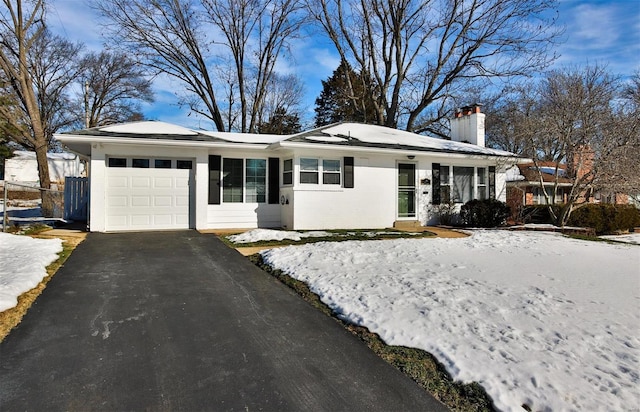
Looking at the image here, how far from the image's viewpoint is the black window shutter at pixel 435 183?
44.6ft

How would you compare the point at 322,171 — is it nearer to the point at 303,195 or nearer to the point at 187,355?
the point at 303,195

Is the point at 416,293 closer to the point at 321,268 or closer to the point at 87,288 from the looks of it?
the point at 321,268

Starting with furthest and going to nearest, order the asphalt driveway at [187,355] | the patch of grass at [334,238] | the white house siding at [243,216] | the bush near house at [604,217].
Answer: the bush near house at [604,217], the white house siding at [243,216], the patch of grass at [334,238], the asphalt driveway at [187,355]

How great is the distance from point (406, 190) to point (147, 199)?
27.6 feet

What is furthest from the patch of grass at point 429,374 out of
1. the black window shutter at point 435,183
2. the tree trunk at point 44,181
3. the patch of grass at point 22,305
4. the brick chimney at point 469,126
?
the tree trunk at point 44,181

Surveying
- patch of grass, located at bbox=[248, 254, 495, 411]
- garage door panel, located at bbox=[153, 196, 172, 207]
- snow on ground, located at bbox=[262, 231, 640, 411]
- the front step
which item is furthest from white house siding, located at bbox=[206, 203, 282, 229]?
patch of grass, located at bbox=[248, 254, 495, 411]

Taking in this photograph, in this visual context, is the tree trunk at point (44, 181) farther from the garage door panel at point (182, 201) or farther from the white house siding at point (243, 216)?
the white house siding at point (243, 216)

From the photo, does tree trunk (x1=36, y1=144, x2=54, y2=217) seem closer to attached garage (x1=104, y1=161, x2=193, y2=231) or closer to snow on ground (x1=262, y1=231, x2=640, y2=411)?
attached garage (x1=104, y1=161, x2=193, y2=231)

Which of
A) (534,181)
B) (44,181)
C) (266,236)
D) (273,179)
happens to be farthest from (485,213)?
(44,181)

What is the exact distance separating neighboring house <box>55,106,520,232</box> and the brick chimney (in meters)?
2.43

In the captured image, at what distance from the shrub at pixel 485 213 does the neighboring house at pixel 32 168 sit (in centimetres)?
3067

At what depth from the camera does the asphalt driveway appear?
2.54 meters

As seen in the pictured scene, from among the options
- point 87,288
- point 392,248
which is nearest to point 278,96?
point 392,248

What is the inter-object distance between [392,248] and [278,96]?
2641cm
